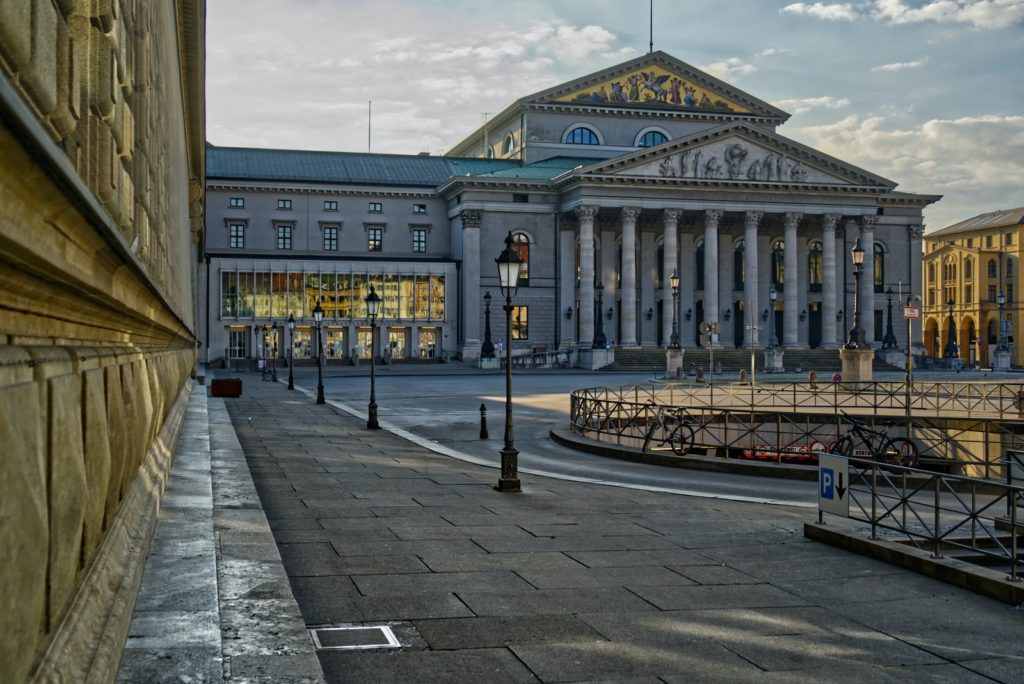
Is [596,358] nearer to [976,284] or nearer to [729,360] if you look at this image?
[729,360]

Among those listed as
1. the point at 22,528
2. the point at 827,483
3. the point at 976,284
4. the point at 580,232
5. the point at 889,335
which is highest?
the point at 580,232

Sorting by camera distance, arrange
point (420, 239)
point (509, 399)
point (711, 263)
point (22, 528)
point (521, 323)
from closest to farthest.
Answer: point (22, 528), point (509, 399), point (521, 323), point (711, 263), point (420, 239)

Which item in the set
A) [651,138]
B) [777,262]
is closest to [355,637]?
[777,262]

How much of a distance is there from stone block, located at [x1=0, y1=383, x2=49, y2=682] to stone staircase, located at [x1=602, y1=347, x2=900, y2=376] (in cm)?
8083

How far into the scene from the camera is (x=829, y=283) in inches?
3748

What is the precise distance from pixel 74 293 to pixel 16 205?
4.14ft

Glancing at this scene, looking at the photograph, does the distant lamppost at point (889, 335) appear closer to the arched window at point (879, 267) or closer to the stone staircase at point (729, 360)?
the stone staircase at point (729, 360)

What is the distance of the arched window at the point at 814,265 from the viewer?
99.2 meters

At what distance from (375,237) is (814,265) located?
4057 cm

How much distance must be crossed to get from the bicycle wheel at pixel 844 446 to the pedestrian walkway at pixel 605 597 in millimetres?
10669

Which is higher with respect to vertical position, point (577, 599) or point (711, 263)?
point (711, 263)

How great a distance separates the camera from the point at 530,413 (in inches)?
1534

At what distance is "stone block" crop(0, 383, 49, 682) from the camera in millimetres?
2523

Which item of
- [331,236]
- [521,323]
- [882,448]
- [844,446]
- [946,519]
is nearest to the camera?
[946,519]
